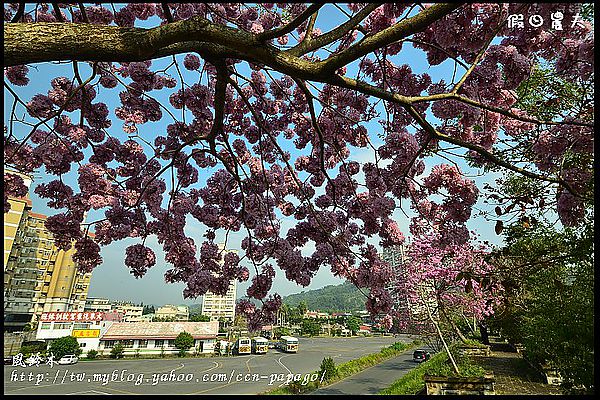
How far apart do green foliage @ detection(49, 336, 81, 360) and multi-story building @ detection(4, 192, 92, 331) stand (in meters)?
12.9

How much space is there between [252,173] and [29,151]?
8.45 feet

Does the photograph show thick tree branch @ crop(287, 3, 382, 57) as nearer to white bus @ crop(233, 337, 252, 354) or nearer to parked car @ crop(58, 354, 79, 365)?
parked car @ crop(58, 354, 79, 365)

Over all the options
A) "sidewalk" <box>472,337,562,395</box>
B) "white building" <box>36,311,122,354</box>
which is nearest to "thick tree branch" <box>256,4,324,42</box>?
"sidewalk" <box>472,337,562,395</box>

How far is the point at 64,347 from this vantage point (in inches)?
1289

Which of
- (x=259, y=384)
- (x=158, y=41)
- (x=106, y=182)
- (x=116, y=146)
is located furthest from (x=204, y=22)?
(x=259, y=384)

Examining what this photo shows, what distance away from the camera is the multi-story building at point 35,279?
46.1 m

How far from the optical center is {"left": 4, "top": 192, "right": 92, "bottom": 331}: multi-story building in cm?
4612

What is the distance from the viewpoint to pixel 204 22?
6.40ft

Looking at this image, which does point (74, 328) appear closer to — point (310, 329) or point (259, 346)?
point (259, 346)

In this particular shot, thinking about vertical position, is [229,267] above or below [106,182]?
below

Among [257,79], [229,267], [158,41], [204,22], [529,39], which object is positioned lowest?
[229,267]

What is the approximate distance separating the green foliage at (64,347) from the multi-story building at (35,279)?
12.9 m

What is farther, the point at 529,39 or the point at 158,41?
the point at 529,39

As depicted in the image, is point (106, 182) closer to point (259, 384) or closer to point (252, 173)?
point (252, 173)
